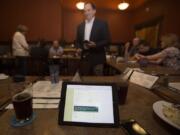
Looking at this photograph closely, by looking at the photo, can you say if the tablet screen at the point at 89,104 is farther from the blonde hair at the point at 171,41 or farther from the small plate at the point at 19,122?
the blonde hair at the point at 171,41

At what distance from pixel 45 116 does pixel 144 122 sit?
435 mm

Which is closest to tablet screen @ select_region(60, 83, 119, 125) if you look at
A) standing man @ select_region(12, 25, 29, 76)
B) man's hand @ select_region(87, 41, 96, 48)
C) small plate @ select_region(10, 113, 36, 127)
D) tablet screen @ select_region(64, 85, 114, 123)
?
tablet screen @ select_region(64, 85, 114, 123)

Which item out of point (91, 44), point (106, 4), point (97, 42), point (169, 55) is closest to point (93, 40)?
point (97, 42)

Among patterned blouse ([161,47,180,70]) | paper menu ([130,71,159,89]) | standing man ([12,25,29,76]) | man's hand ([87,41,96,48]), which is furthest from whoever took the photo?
standing man ([12,25,29,76])

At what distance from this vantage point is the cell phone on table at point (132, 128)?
1.94ft

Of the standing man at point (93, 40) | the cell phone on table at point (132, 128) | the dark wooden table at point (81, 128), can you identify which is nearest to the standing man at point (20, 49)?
the standing man at point (93, 40)

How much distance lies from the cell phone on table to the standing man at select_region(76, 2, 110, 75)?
1.32 meters

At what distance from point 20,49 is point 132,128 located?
4.30m

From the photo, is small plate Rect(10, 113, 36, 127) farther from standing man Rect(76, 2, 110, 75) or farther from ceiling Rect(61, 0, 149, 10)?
ceiling Rect(61, 0, 149, 10)

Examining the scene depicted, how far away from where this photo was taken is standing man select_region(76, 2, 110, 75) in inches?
78.0

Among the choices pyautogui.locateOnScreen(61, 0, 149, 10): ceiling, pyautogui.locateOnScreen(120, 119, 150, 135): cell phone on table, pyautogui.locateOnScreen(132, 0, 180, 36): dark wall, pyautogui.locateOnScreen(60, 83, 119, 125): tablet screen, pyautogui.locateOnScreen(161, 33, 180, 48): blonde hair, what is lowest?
pyautogui.locateOnScreen(120, 119, 150, 135): cell phone on table

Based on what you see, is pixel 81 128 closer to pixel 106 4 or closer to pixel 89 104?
pixel 89 104

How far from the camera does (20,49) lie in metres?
4.34

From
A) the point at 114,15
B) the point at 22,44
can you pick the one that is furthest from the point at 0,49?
the point at 114,15
